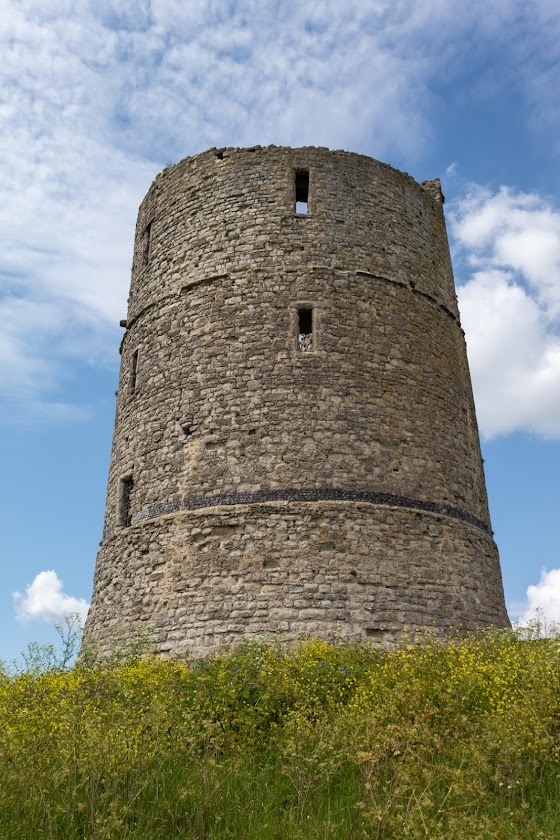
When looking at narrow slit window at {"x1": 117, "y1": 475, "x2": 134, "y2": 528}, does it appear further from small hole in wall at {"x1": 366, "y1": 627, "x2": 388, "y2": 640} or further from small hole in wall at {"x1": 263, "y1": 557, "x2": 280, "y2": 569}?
small hole in wall at {"x1": 366, "y1": 627, "x2": 388, "y2": 640}

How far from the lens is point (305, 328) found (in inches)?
480

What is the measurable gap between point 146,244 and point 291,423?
573 centimetres

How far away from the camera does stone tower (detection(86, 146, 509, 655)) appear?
10344 millimetres

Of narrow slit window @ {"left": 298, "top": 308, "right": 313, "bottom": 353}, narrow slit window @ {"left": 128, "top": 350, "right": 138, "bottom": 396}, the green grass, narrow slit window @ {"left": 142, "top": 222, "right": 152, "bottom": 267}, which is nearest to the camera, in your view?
the green grass

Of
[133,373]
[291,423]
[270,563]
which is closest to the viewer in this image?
[270,563]

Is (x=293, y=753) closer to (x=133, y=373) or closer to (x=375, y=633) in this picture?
(x=375, y=633)

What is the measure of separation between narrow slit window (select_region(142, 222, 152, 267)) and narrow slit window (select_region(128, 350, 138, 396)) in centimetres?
198

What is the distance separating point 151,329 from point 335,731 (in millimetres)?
9130

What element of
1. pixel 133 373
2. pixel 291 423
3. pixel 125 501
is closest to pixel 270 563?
pixel 291 423

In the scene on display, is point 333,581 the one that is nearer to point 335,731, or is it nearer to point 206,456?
point 206,456

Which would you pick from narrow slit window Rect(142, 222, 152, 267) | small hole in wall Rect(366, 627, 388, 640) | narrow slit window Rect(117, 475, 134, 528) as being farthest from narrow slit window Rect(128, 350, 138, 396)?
small hole in wall Rect(366, 627, 388, 640)

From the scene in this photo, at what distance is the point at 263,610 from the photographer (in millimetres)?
10000

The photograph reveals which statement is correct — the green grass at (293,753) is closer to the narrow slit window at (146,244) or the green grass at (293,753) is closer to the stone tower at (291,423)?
the stone tower at (291,423)

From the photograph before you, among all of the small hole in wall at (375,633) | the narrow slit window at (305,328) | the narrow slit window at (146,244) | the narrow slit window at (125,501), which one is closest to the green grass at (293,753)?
the small hole in wall at (375,633)
